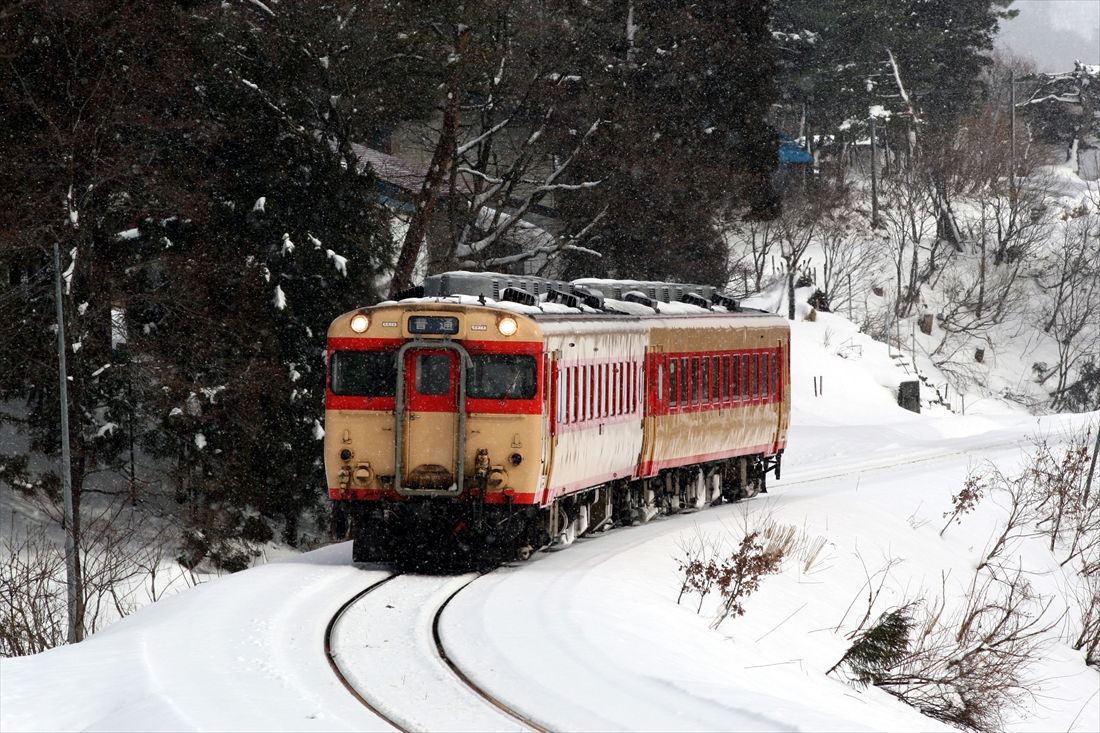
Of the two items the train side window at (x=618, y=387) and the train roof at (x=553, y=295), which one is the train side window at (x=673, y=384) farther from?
the train side window at (x=618, y=387)

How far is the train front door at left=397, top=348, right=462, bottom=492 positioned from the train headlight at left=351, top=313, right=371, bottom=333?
0.60 meters

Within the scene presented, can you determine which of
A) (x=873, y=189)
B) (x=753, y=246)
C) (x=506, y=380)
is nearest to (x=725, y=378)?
(x=506, y=380)

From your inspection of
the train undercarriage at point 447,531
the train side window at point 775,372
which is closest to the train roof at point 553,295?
the train undercarriage at point 447,531

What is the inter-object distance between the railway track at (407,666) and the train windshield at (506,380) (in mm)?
2180

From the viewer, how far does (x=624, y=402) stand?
20.0 metres

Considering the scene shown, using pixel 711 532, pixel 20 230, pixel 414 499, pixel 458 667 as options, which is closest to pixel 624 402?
pixel 711 532

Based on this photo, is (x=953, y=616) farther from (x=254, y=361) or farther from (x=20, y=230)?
(x=20, y=230)

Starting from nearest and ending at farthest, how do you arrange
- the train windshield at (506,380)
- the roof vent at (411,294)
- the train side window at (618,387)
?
the train windshield at (506,380) < the roof vent at (411,294) < the train side window at (618,387)

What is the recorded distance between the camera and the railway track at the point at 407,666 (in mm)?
10266

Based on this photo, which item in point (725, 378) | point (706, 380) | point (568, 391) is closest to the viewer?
point (568, 391)

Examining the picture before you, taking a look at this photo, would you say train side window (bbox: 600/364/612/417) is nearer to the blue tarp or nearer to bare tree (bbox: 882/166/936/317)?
bare tree (bbox: 882/166/936/317)

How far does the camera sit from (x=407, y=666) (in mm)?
11750

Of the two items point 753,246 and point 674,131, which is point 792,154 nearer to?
point 753,246

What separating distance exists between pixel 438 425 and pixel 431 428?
83 millimetres
